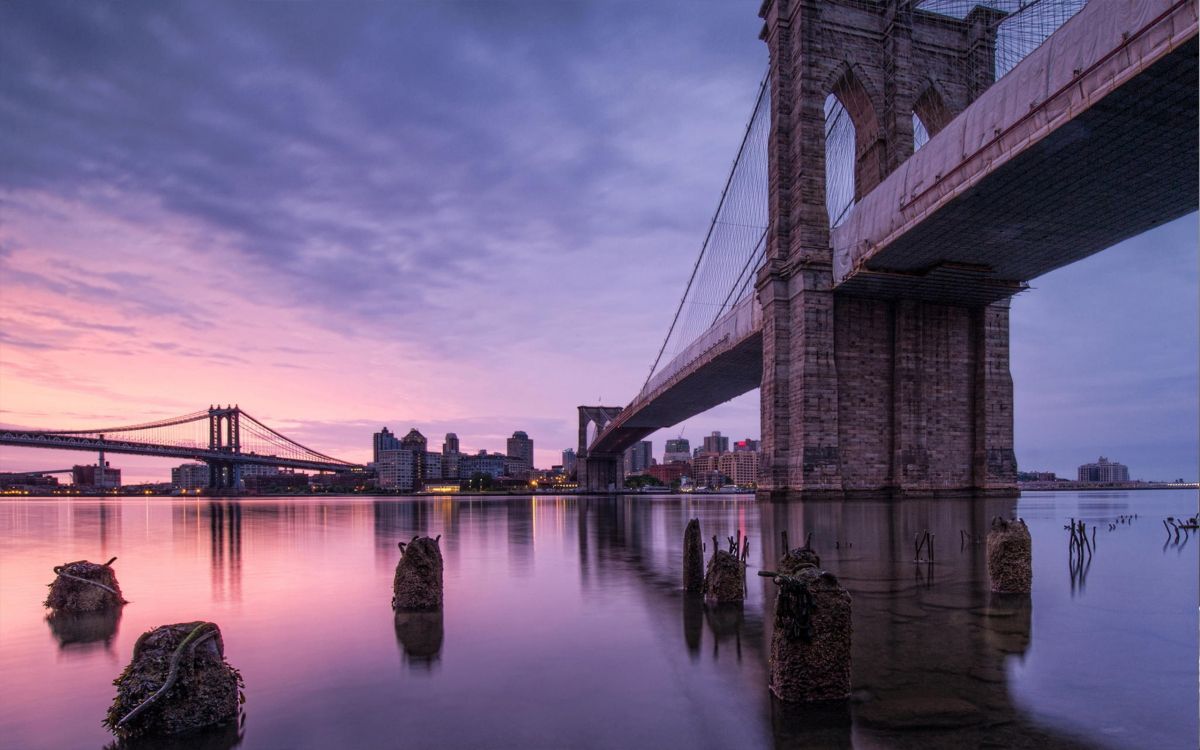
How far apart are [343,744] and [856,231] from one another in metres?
37.2

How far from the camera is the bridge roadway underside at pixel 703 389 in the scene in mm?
50616

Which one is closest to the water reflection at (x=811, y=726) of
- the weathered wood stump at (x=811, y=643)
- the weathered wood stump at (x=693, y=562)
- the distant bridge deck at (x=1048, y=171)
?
the weathered wood stump at (x=811, y=643)

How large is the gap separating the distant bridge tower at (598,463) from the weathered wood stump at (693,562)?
101290 millimetres

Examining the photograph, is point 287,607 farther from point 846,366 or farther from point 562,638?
point 846,366

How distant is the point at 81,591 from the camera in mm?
11172

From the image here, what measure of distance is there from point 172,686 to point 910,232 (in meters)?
33.8

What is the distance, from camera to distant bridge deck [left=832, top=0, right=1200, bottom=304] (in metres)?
21.2

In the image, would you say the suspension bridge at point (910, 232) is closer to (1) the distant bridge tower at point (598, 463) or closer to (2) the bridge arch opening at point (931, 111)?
(2) the bridge arch opening at point (931, 111)

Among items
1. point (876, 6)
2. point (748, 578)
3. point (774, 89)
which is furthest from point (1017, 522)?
point (876, 6)

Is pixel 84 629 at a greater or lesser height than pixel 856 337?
lesser

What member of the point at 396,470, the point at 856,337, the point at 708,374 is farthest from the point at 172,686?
the point at 396,470

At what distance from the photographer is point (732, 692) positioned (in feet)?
21.1

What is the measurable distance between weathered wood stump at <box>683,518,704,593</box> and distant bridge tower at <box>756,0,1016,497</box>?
26.8 m

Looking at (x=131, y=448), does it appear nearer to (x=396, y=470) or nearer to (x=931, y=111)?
(x=396, y=470)
